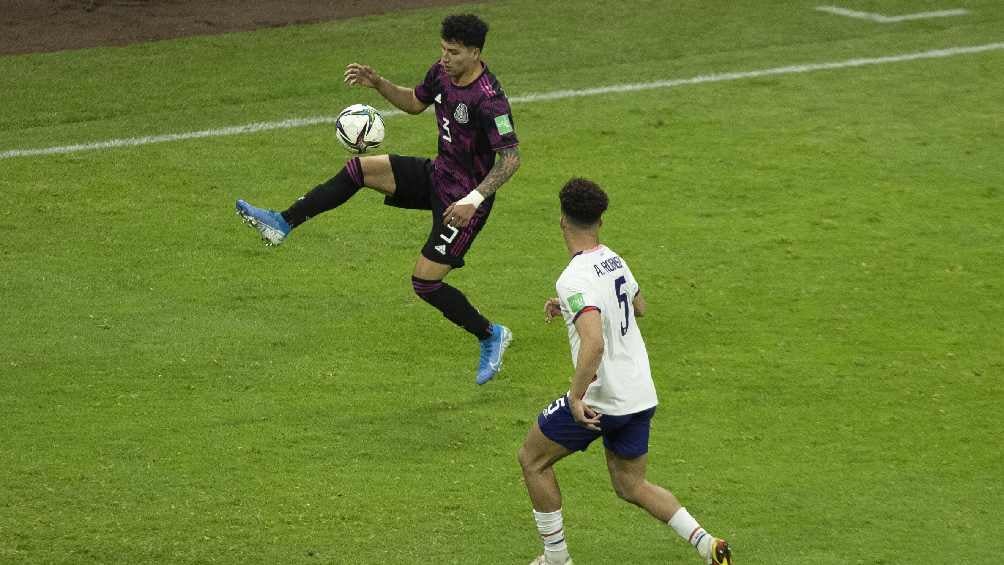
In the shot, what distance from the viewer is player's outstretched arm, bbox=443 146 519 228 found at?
32.6 feet

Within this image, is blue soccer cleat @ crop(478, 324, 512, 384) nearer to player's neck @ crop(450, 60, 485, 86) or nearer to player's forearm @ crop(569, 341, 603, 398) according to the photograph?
player's neck @ crop(450, 60, 485, 86)

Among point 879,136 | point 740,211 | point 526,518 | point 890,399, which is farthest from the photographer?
point 879,136

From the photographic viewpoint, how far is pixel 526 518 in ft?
29.6

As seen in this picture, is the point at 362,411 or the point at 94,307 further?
the point at 94,307

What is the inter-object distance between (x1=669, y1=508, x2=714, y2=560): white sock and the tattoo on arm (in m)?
3.01

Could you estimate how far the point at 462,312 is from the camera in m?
10.8

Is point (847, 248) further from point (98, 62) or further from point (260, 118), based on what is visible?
point (98, 62)

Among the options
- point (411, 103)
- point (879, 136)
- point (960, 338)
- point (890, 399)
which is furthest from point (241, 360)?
point (879, 136)

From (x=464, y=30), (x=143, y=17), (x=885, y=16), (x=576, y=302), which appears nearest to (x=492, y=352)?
(x=464, y=30)

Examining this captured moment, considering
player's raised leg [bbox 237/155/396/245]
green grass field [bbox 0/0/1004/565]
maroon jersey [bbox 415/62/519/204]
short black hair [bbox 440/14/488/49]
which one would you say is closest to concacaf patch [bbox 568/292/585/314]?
→ green grass field [bbox 0/0/1004/565]

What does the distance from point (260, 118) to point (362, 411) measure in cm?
718

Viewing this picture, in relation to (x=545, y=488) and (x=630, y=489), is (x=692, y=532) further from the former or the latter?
(x=545, y=488)

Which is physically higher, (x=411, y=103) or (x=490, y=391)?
(x=411, y=103)

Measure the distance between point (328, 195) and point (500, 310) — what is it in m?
2.12
